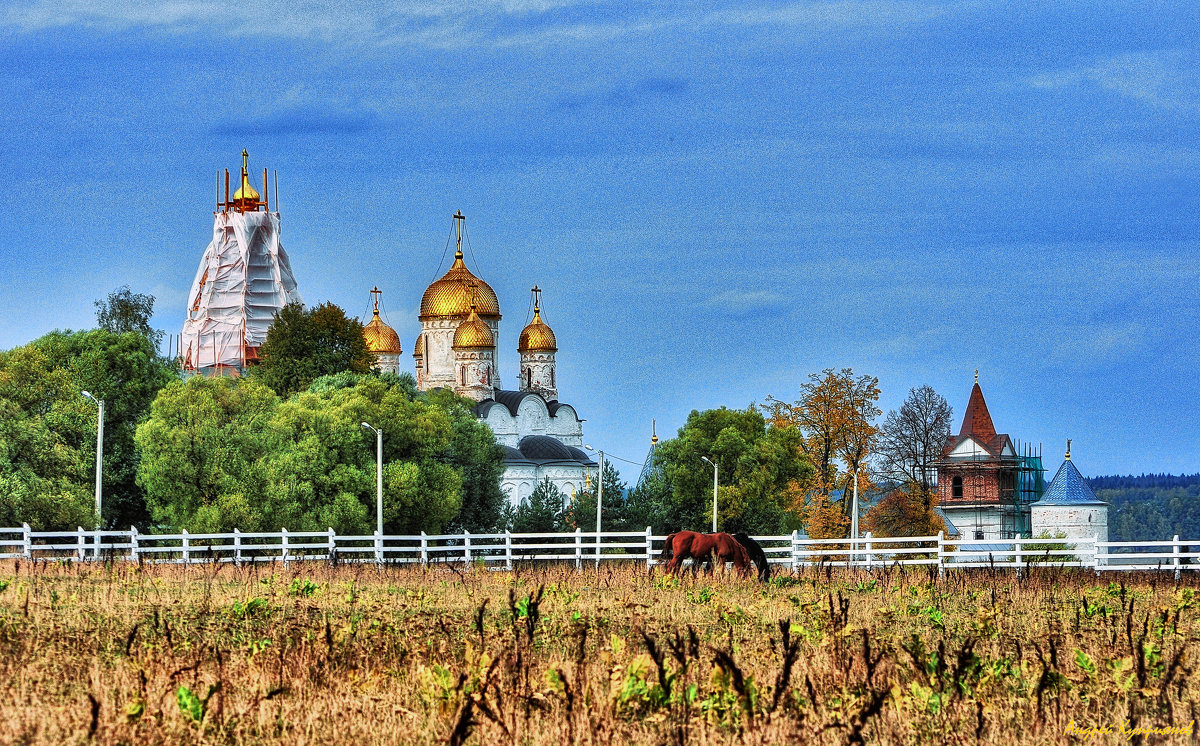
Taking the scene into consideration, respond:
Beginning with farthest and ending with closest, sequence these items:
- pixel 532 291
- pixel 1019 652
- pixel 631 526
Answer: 1. pixel 532 291
2. pixel 631 526
3. pixel 1019 652

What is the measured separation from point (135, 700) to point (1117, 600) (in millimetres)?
13877

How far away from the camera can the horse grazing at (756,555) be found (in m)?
23.8

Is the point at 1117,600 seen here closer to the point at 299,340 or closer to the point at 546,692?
the point at 546,692

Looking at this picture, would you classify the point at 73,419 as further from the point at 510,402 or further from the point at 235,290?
the point at 510,402

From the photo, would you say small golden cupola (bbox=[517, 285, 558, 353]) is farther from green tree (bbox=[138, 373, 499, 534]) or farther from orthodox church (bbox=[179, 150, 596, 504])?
green tree (bbox=[138, 373, 499, 534])

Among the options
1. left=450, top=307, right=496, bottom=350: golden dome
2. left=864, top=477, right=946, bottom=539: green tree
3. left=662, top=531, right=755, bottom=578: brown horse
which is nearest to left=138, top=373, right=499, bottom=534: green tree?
left=864, top=477, right=946, bottom=539: green tree

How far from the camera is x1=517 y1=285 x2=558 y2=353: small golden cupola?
10894 cm

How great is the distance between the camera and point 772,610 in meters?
16.5

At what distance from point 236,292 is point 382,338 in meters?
17.5

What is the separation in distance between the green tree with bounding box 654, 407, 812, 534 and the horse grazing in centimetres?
4329

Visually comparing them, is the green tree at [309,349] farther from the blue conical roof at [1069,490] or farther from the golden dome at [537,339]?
the blue conical roof at [1069,490]

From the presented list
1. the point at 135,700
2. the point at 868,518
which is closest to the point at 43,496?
the point at 135,700

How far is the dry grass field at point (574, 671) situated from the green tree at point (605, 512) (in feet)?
150

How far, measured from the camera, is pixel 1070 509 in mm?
92875
